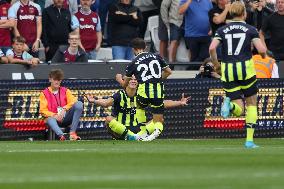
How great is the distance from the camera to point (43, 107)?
21984mm

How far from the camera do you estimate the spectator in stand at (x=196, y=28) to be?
25547 millimetres

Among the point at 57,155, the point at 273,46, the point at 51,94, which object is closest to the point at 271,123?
the point at 273,46

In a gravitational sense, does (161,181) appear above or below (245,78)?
below

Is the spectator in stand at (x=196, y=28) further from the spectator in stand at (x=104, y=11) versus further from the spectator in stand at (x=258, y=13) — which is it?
the spectator in stand at (x=104, y=11)

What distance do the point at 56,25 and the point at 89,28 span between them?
0.79m

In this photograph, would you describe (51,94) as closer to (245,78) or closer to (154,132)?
(154,132)

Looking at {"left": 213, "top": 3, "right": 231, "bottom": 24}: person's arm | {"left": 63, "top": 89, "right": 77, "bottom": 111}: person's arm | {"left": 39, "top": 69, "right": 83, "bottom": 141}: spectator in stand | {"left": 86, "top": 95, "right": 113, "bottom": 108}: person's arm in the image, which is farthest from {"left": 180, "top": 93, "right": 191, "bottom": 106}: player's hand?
{"left": 213, "top": 3, "right": 231, "bottom": 24}: person's arm

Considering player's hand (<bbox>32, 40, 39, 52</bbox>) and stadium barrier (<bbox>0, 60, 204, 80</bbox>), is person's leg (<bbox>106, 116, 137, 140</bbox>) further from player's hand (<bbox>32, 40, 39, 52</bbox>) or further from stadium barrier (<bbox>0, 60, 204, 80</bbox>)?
player's hand (<bbox>32, 40, 39, 52</bbox>)

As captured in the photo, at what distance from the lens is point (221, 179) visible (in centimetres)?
1156

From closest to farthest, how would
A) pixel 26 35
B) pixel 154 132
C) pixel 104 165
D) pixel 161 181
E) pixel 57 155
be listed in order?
1. pixel 161 181
2. pixel 104 165
3. pixel 57 155
4. pixel 154 132
5. pixel 26 35

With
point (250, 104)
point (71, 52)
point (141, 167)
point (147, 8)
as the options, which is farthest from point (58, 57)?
point (141, 167)

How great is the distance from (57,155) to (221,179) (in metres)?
4.37

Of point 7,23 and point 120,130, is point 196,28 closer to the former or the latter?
point 7,23

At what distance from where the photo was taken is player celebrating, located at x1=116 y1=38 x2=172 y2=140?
20859mm
